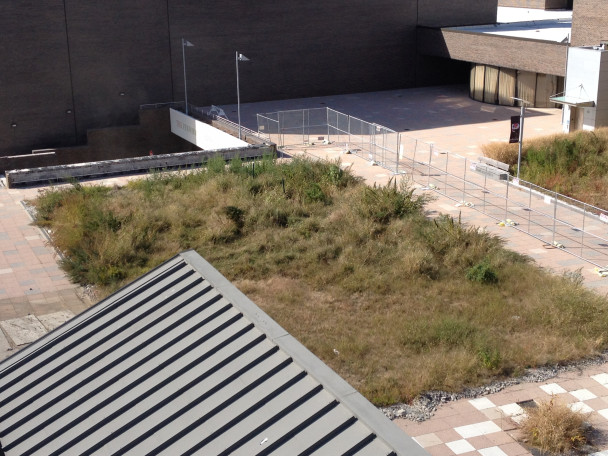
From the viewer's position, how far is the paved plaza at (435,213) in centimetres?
1270

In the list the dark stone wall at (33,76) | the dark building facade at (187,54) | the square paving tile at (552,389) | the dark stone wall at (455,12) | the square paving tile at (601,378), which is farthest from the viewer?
the dark stone wall at (455,12)

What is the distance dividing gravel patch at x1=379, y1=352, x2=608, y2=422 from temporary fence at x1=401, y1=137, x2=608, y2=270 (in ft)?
16.7

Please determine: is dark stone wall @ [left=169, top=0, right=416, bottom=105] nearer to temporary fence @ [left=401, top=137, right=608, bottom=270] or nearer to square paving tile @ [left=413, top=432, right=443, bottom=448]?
temporary fence @ [left=401, top=137, right=608, bottom=270]

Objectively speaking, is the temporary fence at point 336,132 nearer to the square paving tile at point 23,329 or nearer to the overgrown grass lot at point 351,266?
the overgrown grass lot at point 351,266

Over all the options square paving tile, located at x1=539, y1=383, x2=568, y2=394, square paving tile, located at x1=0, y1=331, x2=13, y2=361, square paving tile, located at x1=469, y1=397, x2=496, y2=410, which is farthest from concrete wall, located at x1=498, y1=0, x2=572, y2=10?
square paving tile, located at x1=0, y1=331, x2=13, y2=361

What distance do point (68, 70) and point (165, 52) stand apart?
166 inches

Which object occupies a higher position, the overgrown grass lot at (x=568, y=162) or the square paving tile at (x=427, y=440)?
the overgrown grass lot at (x=568, y=162)

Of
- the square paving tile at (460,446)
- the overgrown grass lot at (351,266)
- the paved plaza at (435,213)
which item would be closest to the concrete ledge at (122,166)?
the paved plaza at (435,213)

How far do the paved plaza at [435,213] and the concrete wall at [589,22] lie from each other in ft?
10.9

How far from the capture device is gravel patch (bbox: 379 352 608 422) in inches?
513

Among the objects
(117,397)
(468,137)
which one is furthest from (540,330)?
(468,137)

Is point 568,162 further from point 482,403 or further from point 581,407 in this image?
point 482,403

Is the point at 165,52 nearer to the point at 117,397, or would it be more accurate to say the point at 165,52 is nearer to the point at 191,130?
the point at 191,130

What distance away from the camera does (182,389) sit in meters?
Answer: 8.38
